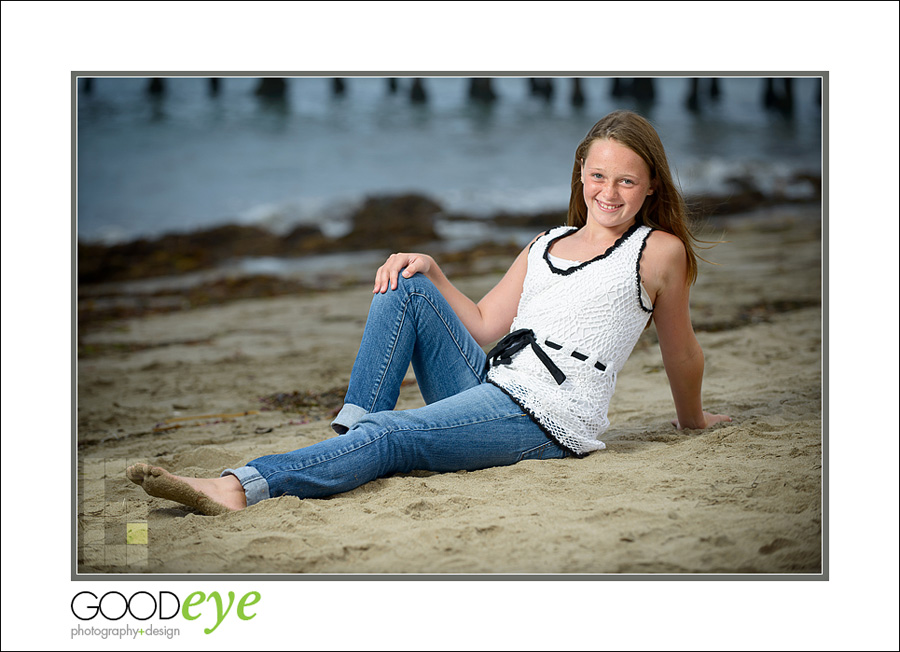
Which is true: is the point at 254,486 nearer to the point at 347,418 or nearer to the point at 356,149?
the point at 347,418

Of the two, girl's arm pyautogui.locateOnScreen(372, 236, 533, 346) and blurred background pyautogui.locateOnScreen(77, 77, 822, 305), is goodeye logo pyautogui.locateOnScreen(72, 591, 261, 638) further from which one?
blurred background pyautogui.locateOnScreen(77, 77, 822, 305)

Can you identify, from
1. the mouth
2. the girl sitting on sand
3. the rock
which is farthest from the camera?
the rock

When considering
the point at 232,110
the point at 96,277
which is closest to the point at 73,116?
the point at 232,110

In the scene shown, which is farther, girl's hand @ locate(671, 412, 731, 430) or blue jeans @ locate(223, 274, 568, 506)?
girl's hand @ locate(671, 412, 731, 430)

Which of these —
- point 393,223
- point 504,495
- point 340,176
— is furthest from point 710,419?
point 340,176

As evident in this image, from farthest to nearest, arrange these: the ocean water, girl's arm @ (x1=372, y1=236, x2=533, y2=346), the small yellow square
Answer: the ocean water < girl's arm @ (x1=372, y1=236, x2=533, y2=346) < the small yellow square

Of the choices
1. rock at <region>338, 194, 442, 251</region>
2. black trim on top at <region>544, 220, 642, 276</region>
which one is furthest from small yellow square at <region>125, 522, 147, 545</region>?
rock at <region>338, 194, 442, 251</region>

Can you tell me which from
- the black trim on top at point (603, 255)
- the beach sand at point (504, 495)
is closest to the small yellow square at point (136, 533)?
the beach sand at point (504, 495)

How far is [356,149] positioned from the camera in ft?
25.9

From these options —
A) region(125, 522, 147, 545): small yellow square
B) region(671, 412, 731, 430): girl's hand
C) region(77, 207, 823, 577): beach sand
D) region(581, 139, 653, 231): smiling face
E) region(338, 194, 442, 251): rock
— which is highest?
region(338, 194, 442, 251): rock

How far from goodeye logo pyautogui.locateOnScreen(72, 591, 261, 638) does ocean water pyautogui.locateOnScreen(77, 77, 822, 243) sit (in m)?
1.78

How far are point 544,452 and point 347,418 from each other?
536 millimetres

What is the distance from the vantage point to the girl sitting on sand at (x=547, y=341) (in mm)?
1937

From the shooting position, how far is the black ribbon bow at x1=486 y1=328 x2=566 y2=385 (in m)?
2.02
